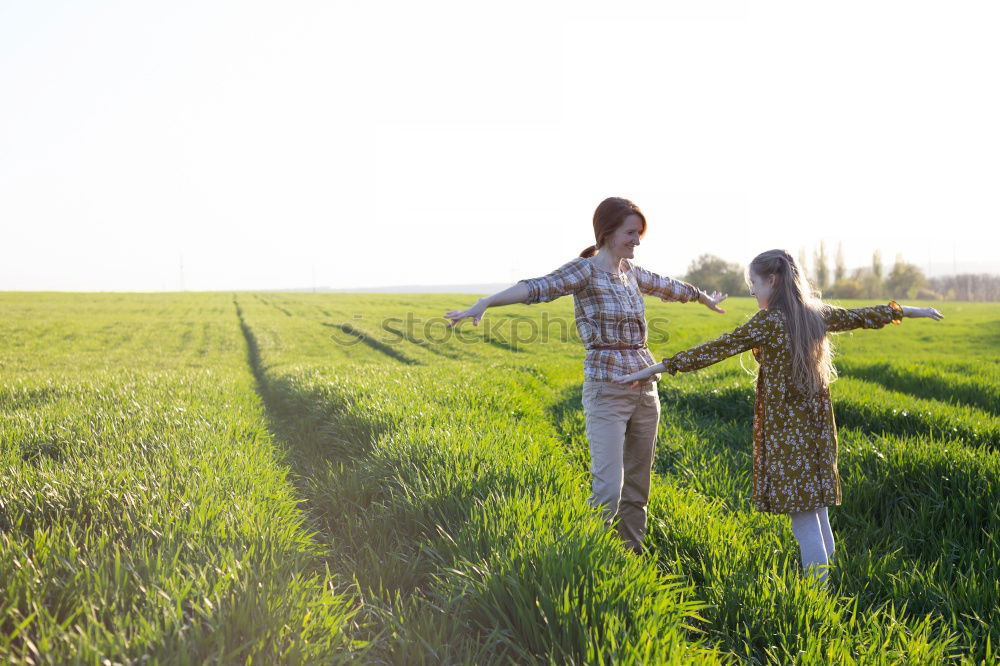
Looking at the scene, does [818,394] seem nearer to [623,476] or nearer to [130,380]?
[623,476]

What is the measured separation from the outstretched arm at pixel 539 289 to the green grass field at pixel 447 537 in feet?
3.99

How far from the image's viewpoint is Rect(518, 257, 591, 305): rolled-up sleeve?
3.58m

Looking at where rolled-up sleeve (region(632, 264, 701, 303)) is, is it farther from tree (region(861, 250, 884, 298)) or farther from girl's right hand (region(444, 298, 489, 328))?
tree (region(861, 250, 884, 298))

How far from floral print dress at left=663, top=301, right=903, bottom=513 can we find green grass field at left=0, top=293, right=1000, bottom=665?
19.8 inches

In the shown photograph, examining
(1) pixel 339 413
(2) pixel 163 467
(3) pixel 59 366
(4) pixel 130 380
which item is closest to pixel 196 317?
(3) pixel 59 366

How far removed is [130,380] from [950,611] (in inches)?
431

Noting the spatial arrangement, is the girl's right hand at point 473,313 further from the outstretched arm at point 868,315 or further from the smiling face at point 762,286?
the outstretched arm at point 868,315

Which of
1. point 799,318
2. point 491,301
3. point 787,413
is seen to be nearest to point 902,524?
point 787,413

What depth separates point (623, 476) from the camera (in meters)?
4.14

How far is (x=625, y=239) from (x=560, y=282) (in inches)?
22.0

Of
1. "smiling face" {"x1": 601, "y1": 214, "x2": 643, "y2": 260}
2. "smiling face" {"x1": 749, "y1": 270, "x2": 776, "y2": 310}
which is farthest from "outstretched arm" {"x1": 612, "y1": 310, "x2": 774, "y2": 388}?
"smiling face" {"x1": 601, "y1": 214, "x2": 643, "y2": 260}

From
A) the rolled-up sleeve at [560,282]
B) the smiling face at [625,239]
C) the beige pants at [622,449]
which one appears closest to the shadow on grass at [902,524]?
the beige pants at [622,449]

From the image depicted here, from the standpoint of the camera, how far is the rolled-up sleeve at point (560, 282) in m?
3.58

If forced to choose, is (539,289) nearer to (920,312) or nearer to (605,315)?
(605,315)
